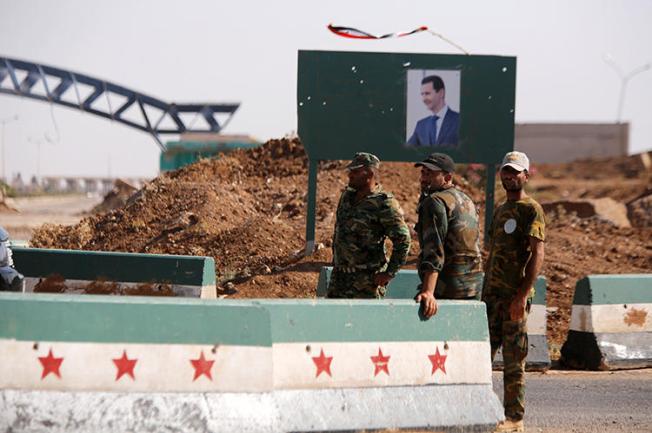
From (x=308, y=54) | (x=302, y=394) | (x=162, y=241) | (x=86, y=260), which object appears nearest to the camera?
(x=302, y=394)

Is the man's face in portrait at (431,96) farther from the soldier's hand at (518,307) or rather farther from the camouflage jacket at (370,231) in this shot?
the soldier's hand at (518,307)

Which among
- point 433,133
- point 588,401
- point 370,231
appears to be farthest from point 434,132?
point 370,231

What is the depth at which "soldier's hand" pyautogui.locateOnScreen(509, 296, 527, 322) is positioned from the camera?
7.08 metres

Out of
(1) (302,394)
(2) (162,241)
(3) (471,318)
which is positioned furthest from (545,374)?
(2) (162,241)

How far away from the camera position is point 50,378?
5.71m

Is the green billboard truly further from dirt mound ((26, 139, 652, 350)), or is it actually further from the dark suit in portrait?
dirt mound ((26, 139, 652, 350))

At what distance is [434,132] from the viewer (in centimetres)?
1619

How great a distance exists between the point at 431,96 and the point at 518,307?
9.37 metres

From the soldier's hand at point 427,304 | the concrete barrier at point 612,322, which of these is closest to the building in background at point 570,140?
the concrete barrier at point 612,322

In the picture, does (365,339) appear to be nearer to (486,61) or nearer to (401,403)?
(401,403)

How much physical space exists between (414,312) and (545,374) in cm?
434

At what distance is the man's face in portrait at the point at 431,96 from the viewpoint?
16.1m

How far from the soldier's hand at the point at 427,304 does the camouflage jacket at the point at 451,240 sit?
31 centimetres

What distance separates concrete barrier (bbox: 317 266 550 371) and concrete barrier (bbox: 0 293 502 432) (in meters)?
3.89
